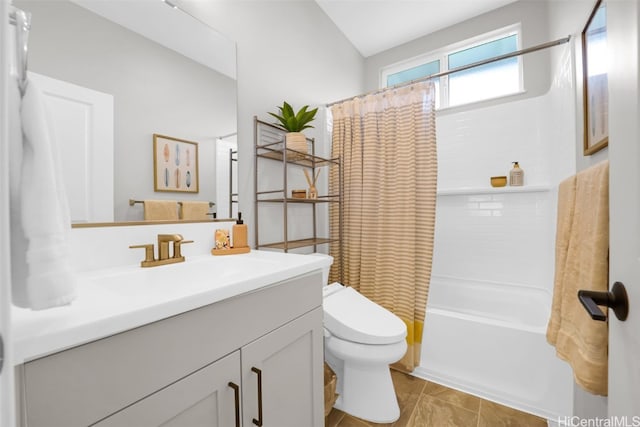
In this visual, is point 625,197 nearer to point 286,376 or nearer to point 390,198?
point 286,376

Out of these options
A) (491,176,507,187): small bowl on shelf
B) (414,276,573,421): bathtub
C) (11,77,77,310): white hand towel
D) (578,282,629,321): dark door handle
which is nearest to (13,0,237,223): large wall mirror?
(11,77,77,310): white hand towel

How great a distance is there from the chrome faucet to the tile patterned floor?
1.17m

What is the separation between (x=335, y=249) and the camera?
2182 millimetres

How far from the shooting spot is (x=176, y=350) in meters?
0.62

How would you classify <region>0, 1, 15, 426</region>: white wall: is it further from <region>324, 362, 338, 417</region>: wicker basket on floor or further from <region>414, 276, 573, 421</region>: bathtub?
<region>414, 276, 573, 421</region>: bathtub

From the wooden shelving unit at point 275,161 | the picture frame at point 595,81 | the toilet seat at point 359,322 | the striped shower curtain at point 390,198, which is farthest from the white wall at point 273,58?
the picture frame at point 595,81

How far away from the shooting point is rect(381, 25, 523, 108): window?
2426 mm

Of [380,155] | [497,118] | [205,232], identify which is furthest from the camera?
[497,118]

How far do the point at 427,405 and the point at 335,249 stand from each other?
3.69 ft

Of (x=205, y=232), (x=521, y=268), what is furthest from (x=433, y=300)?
(x=205, y=232)

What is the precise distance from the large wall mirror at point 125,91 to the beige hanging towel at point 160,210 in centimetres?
2

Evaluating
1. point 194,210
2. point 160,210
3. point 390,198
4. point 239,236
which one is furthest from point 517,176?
point 160,210

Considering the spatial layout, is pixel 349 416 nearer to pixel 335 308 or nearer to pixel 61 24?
pixel 335 308

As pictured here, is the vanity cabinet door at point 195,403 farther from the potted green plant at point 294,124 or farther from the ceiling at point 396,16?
the ceiling at point 396,16
